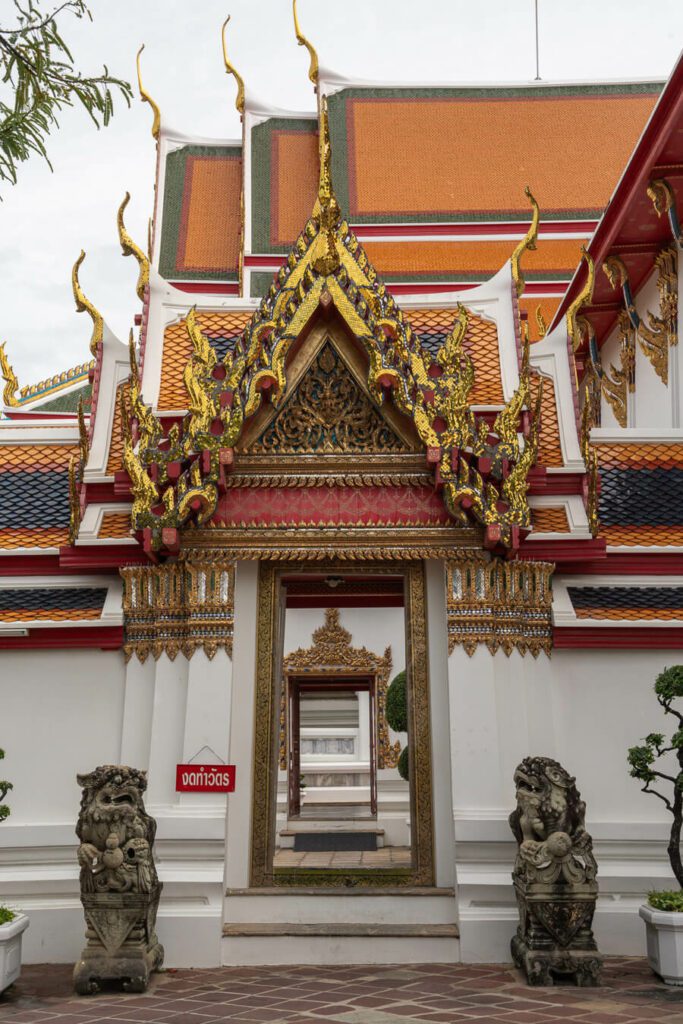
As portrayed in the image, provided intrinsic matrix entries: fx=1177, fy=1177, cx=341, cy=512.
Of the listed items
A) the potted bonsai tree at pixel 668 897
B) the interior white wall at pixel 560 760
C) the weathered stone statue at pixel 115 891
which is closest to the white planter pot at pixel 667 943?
the potted bonsai tree at pixel 668 897

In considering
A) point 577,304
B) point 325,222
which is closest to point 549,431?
point 577,304

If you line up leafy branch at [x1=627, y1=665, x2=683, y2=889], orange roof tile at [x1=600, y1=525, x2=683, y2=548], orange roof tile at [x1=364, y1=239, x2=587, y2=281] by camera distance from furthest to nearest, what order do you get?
orange roof tile at [x1=364, y1=239, x2=587, y2=281]
orange roof tile at [x1=600, y1=525, x2=683, y2=548]
leafy branch at [x1=627, y1=665, x2=683, y2=889]

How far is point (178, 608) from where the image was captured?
6461mm

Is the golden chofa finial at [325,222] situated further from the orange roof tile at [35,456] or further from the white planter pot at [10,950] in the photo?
the white planter pot at [10,950]

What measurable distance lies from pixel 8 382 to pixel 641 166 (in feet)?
28.0

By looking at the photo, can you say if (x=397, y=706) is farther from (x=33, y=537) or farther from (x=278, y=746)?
(x=33, y=537)

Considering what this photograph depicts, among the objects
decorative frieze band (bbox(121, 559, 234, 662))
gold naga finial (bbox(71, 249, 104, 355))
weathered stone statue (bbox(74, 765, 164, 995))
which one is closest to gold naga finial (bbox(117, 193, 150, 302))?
gold naga finial (bbox(71, 249, 104, 355))

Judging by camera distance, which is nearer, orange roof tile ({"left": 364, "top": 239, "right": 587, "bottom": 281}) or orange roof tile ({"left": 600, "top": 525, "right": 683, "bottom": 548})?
orange roof tile ({"left": 600, "top": 525, "right": 683, "bottom": 548})

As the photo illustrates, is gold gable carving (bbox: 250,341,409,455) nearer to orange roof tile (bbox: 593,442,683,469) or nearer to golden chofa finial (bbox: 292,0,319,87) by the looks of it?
orange roof tile (bbox: 593,442,683,469)

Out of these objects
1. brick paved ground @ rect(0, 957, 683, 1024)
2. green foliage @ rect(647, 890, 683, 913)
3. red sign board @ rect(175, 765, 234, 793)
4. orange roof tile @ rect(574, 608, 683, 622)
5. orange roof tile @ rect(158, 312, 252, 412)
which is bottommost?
brick paved ground @ rect(0, 957, 683, 1024)

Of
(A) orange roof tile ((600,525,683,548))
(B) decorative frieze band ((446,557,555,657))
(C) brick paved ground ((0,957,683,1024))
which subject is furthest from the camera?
(A) orange roof tile ((600,525,683,548))

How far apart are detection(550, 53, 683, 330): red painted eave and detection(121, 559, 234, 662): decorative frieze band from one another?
4523mm

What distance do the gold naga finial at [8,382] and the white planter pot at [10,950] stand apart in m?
9.28

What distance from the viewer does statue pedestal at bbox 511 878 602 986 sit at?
5387mm
